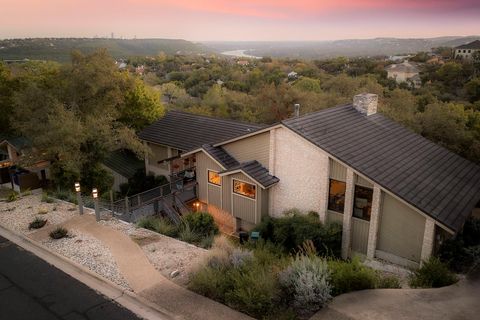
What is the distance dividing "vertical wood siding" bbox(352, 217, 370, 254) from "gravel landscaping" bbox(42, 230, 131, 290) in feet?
30.5

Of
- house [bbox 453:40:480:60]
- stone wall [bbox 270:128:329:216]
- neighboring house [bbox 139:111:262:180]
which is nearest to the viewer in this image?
stone wall [bbox 270:128:329:216]

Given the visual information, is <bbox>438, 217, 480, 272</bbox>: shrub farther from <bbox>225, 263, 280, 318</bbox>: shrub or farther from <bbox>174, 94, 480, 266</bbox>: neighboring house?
<bbox>225, 263, 280, 318</bbox>: shrub

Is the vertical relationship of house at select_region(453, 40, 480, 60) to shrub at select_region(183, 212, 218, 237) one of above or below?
above

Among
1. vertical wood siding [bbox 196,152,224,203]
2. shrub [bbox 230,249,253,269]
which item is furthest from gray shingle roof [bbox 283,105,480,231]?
shrub [bbox 230,249,253,269]

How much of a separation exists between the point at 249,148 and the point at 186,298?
32.3 ft

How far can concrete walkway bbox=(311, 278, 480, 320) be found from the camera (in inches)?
338

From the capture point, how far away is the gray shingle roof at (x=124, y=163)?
91.5 feet

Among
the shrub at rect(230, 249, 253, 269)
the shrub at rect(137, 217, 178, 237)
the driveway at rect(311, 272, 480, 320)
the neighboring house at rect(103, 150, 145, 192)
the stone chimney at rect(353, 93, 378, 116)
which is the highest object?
the stone chimney at rect(353, 93, 378, 116)

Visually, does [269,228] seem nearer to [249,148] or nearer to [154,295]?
[249,148]

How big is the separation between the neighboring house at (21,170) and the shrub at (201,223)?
10403 millimetres

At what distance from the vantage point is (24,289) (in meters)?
10.6

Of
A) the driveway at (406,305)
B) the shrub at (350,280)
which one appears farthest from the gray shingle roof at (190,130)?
the driveway at (406,305)

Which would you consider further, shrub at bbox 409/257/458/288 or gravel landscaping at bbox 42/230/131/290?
gravel landscaping at bbox 42/230/131/290

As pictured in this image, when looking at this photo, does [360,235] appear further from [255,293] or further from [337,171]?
[255,293]
